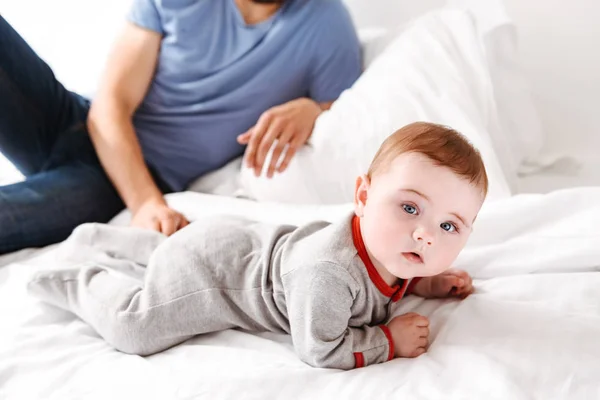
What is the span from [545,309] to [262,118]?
26.6 inches

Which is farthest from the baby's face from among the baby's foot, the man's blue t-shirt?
the man's blue t-shirt

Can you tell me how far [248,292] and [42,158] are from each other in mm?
713

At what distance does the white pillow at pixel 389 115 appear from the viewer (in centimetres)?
121

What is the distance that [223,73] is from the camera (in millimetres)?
1406

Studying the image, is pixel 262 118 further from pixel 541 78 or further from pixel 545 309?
pixel 541 78

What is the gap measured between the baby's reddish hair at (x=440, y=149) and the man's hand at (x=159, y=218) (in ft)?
1.71

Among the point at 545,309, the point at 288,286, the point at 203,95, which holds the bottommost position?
the point at 545,309

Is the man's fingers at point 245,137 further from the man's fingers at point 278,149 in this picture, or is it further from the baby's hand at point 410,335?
the baby's hand at point 410,335

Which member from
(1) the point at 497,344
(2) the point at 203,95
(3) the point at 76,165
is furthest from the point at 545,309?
(3) the point at 76,165

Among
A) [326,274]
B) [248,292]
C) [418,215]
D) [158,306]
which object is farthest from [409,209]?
[158,306]

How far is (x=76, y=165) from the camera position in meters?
1.35

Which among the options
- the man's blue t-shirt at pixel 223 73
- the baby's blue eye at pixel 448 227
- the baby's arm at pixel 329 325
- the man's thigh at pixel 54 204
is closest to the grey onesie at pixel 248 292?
the baby's arm at pixel 329 325

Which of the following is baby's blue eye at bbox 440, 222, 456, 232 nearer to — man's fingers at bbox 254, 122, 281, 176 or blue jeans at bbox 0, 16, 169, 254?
man's fingers at bbox 254, 122, 281, 176

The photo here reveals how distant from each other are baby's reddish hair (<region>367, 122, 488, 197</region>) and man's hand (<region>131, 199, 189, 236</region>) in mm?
520
